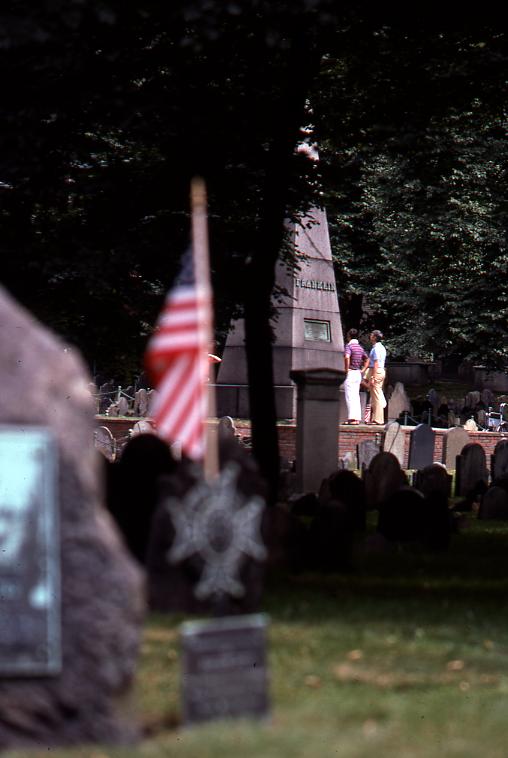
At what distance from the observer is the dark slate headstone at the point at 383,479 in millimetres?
16812

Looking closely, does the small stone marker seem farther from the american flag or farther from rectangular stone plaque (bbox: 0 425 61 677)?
rectangular stone plaque (bbox: 0 425 61 677)

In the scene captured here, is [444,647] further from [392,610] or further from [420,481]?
[420,481]

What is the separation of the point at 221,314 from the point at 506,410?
915 inches

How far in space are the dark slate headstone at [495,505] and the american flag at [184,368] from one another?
32.5ft

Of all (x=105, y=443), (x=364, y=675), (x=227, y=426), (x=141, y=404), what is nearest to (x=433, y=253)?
(x=141, y=404)

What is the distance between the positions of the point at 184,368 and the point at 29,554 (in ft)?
4.03

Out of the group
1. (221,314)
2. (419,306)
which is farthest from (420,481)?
(419,306)

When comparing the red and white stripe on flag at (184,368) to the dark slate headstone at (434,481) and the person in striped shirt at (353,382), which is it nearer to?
the dark slate headstone at (434,481)

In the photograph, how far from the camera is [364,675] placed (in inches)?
286

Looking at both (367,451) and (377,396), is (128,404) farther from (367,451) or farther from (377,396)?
(367,451)

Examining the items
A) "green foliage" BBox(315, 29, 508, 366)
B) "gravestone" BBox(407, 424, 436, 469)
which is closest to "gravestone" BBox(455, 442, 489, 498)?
"gravestone" BBox(407, 424, 436, 469)

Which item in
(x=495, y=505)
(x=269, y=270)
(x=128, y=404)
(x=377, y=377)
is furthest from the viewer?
(x=128, y=404)

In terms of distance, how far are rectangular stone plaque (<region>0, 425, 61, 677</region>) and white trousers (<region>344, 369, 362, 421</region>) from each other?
24.1 metres

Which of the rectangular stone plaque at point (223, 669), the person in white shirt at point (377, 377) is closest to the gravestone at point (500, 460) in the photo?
the person in white shirt at point (377, 377)
